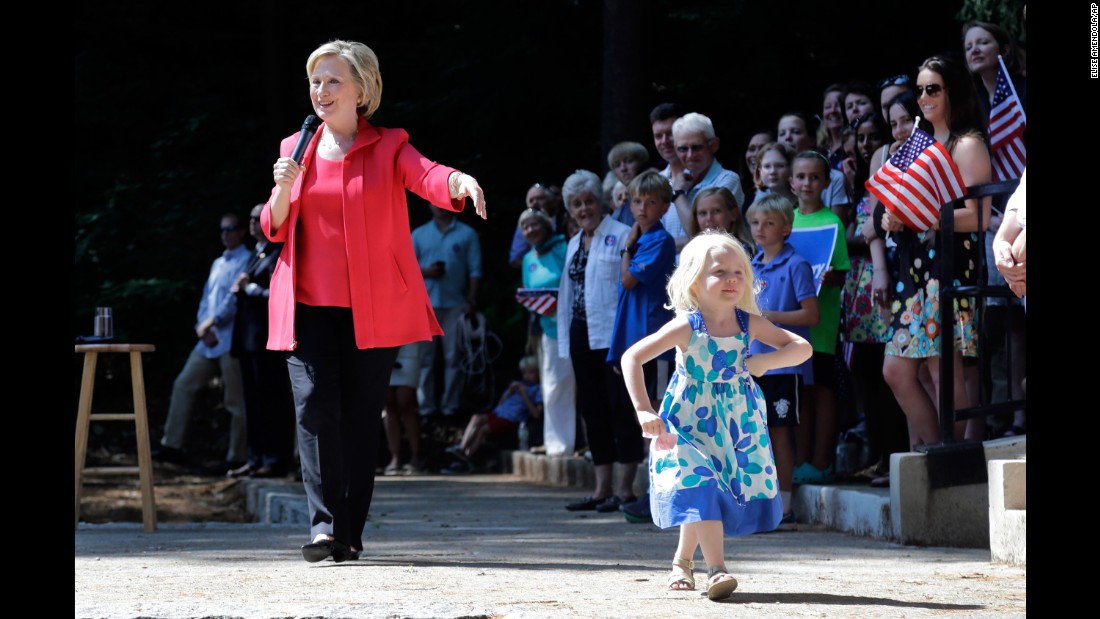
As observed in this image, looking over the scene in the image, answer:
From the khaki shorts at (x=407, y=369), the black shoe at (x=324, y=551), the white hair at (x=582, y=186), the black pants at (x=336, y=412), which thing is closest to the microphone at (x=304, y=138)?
the black pants at (x=336, y=412)

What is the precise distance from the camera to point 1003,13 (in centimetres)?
969

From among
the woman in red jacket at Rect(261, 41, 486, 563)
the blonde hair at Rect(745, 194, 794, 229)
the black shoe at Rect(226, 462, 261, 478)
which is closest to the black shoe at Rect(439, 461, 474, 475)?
Answer: the black shoe at Rect(226, 462, 261, 478)

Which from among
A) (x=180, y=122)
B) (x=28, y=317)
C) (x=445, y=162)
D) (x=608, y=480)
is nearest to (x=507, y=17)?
(x=445, y=162)

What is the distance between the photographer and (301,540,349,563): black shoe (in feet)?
18.4

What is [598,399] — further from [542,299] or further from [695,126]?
[542,299]

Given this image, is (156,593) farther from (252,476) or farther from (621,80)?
(621,80)

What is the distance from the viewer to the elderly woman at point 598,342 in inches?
324

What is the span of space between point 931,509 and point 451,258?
584cm

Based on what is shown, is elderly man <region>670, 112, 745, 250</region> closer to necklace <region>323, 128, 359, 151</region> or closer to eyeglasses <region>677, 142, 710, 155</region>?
eyeglasses <region>677, 142, 710, 155</region>

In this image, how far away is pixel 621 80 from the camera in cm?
1202

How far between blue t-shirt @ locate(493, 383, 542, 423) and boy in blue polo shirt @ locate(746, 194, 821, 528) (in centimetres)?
500

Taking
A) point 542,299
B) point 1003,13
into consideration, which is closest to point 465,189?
point 542,299

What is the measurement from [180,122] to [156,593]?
1028 cm

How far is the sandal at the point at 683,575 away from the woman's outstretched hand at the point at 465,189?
136cm
